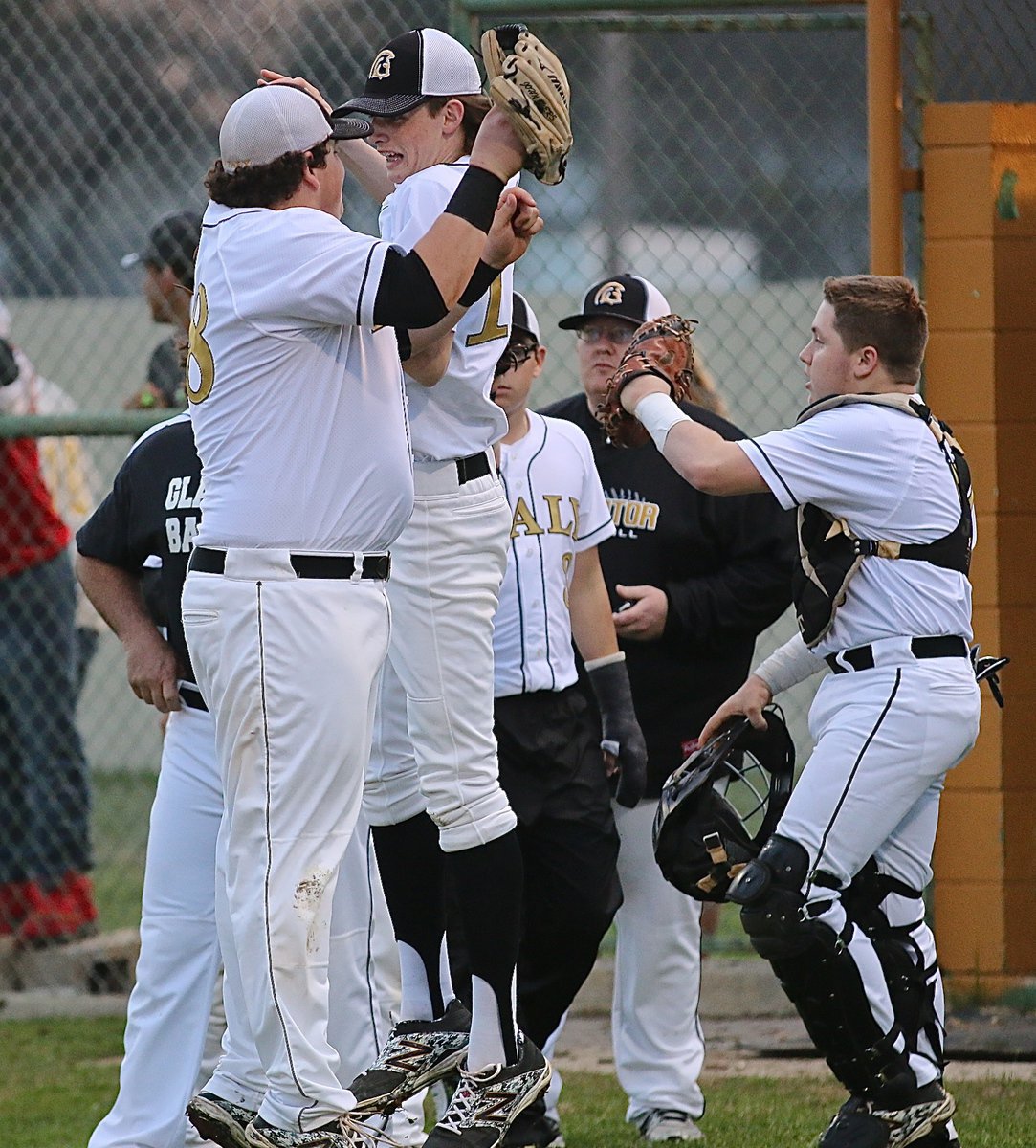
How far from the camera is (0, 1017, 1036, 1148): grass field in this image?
446 cm

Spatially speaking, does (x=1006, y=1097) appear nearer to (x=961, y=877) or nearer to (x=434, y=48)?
(x=961, y=877)

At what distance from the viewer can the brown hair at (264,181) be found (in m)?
3.42

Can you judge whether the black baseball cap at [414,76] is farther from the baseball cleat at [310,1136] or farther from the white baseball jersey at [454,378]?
the baseball cleat at [310,1136]

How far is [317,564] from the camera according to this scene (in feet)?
11.0

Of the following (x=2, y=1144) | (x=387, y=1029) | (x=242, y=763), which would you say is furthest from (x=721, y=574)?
(x=2, y=1144)

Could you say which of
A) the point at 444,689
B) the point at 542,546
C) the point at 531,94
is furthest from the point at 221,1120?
the point at 531,94

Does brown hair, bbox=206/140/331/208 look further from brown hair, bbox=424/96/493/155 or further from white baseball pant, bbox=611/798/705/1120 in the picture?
white baseball pant, bbox=611/798/705/1120

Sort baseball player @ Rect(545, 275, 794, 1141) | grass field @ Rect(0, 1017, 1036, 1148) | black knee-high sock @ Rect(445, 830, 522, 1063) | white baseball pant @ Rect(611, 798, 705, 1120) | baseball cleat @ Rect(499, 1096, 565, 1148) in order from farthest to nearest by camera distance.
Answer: baseball player @ Rect(545, 275, 794, 1141), white baseball pant @ Rect(611, 798, 705, 1120), grass field @ Rect(0, 1017, 1036, 1148), baseball cleat @ Rect(499, 1096, 565, 1148), black knee-high sock @ Rect(445, 830, 522, 1063)

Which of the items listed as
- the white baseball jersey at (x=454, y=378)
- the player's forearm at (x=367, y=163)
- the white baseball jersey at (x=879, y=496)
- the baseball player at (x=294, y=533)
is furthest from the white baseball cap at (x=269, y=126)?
the white baseball jersey at (x=879, y=496)

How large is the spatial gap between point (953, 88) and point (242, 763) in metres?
3.75

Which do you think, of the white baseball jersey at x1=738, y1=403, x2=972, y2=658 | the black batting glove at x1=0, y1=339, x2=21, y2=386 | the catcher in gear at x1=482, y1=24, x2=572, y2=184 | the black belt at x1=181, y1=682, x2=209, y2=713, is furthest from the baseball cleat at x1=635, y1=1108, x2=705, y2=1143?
the black batting glove at x1=0, y1=339, x2=21, y2=386

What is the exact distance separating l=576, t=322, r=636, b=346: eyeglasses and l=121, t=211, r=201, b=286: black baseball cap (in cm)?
161

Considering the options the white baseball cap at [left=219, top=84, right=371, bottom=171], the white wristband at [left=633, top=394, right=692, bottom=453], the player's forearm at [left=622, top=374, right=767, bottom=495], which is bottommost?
the player's forearm at [left=622, top=374, right=767, bottom=495]

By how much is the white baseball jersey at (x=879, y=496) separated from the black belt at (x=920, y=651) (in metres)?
0.02
